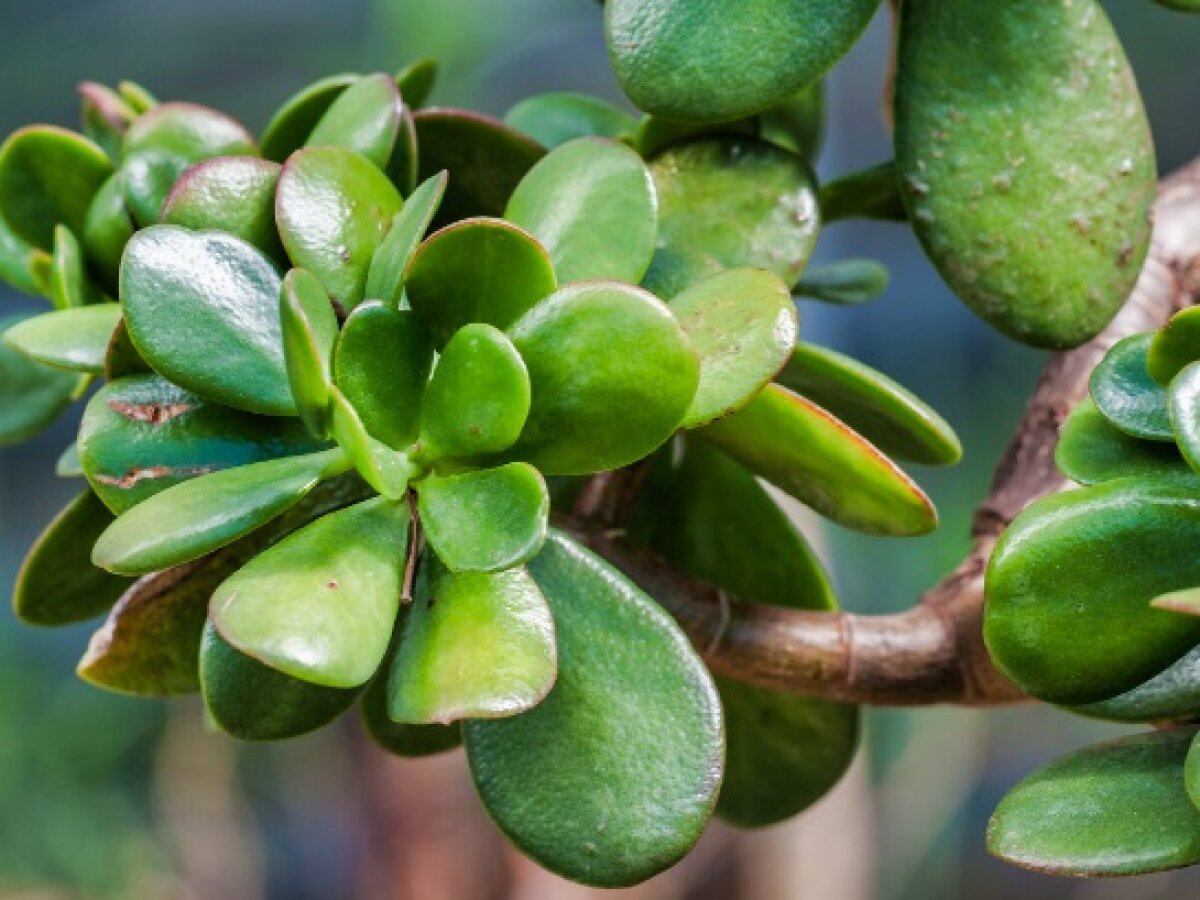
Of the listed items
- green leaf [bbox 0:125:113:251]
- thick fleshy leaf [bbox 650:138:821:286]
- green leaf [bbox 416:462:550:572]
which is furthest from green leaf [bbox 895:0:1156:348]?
green leaf [bbox 0:125:113:251]

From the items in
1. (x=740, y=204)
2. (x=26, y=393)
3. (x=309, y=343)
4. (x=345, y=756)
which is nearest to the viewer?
(x=309, y=343)

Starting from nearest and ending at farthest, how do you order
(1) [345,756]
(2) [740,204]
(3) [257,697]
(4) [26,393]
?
(3) [257,697] < (2) [740,204] < (4) [26,393] < (1) [345,756]

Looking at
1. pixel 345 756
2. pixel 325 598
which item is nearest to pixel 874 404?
pixel 325 598

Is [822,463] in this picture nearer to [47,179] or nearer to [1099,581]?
[1099,581]

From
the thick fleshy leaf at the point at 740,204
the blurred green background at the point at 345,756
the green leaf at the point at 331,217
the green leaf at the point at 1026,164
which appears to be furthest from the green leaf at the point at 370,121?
the blurred green background at the point at 345,756

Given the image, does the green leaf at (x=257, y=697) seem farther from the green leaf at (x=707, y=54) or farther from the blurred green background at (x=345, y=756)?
the blurred green background at (x=345, y=756)
